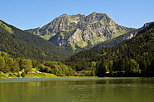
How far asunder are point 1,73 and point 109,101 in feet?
562

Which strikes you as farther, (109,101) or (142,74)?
(142,74)

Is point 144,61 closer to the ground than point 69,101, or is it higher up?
higher up

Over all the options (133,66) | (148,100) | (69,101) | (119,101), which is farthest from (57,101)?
(133,66)

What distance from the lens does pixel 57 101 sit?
45.0 meters

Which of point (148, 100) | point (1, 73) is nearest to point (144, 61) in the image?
point (1, 73)

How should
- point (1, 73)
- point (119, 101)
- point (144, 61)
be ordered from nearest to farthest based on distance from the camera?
1. point (119, 101)
2. point (144, 61)
3. point (1, 73)

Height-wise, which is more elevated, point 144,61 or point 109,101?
point 144,61

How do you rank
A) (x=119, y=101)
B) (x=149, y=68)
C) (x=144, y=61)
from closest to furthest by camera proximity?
(x=119, y=101) → (x=149, y=68) → (x=144, y=61)

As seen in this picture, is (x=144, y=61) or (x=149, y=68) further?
(x=144, y=61)

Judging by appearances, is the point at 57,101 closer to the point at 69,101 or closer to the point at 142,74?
the point at 69,101

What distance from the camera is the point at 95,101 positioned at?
144 feet

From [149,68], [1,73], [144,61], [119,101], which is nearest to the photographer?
[119,101]

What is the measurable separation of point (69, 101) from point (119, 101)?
9306 mm

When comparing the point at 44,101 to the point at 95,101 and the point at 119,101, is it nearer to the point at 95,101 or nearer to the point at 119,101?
the point at 95,101
